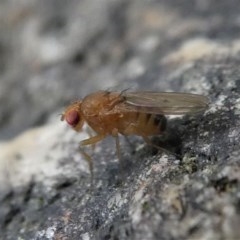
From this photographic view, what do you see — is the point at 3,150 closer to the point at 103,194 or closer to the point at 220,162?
the point at 103,194

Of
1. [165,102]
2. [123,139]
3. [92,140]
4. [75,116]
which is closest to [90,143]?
[92,140]

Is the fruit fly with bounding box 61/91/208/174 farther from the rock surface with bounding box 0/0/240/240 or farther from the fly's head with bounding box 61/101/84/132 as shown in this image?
the rock surface with bounding box 0/0/240/240

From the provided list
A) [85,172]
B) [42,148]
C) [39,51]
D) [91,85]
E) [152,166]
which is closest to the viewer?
[152,166]

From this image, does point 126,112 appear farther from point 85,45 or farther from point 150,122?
point 85,45

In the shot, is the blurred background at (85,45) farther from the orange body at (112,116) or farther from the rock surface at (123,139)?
the orange body at (112,116)

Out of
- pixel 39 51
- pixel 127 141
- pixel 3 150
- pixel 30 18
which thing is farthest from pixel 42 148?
pixel 30 18

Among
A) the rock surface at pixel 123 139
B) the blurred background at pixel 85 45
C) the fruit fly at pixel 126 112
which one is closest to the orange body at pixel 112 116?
the fruit fly at pixel 126 112
